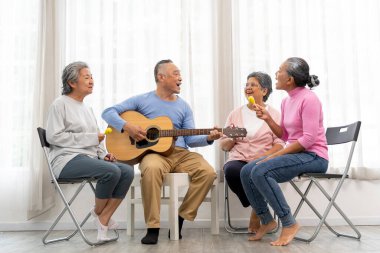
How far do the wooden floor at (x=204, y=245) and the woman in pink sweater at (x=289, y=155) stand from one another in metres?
0.14

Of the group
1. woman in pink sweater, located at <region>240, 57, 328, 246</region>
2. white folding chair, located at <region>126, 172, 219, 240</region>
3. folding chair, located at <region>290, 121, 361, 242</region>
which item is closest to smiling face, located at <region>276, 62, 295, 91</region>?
woman in pink sweater, located at <region>240, 57, 328, 246</region>

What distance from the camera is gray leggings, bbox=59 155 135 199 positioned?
2789mm

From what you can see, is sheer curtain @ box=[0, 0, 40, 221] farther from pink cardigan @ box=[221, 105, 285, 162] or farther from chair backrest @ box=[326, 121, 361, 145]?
chair backrest @ box=[326, 121, 361, 145]

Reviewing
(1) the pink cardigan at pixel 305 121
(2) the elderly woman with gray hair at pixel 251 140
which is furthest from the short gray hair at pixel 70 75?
(1) the pink cardigan at pixel 305 121

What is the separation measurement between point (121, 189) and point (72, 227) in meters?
1.06

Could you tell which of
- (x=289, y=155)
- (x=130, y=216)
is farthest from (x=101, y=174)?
(x=289, y=155)

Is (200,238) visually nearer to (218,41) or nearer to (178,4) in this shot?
(218,41)

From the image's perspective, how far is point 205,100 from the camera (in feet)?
12.6

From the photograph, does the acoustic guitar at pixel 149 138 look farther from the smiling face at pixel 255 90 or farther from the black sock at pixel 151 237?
the black sock at pixel 151 237

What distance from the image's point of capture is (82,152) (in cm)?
296

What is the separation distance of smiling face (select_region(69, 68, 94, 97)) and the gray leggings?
0.46 m

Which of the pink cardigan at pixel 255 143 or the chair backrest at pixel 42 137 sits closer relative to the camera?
the chair backrest at pixel 42 137

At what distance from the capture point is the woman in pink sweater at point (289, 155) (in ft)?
8.86

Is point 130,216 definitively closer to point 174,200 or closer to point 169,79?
point 174,200
